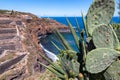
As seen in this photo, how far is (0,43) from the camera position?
170 ft

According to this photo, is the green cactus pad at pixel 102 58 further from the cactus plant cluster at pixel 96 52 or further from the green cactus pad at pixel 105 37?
the green cactus pad at pixel 105 37

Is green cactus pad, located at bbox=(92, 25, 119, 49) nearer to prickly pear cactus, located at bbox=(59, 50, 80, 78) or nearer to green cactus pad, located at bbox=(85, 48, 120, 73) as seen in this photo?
green cactus pad, located at bbox=(85, 48, 120, 73)

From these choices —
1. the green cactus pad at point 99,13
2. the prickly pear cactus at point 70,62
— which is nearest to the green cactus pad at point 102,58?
the prickly pear cactus at point 70,62

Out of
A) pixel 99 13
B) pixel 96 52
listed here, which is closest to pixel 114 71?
pixel 96 52

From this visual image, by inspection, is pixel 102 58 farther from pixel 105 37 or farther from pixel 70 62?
pixel 70 62

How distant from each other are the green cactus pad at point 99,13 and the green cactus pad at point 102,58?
0.81 m

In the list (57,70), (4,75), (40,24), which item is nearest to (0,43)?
(4,75)

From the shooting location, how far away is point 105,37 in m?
7.17

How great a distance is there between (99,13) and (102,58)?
1.11m

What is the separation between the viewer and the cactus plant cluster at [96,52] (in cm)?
707

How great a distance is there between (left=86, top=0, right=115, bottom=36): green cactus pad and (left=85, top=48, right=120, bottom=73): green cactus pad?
0.81m

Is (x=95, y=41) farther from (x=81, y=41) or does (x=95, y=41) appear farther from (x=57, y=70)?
(x=57, y=70)

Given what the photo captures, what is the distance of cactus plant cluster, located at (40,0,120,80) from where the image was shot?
23.2ft

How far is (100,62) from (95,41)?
0.54 meters
